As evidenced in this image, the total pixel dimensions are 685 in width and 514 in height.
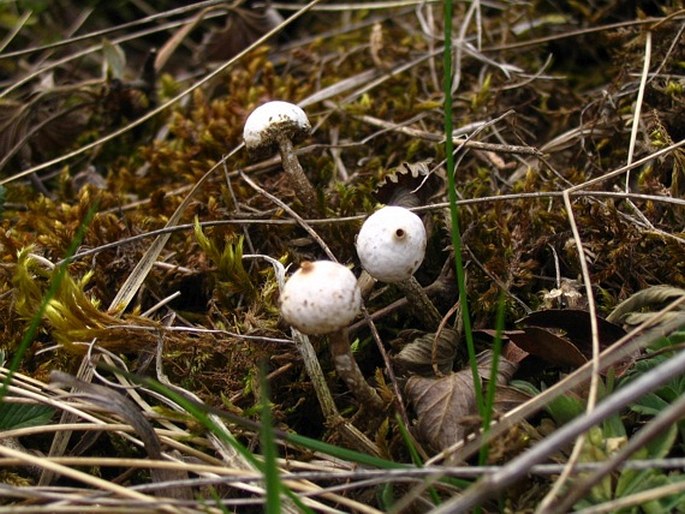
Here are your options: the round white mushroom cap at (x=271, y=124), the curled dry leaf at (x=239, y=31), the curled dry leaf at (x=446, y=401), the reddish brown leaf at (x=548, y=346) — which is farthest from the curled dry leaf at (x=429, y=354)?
the curled dry leaf at (x=239, y=31)

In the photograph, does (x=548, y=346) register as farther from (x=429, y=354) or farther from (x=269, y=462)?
(x=269, y=462)

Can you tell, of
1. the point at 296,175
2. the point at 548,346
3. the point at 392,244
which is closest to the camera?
the point at 392,244

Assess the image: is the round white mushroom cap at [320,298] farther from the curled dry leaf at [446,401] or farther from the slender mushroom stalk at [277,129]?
the slender mushroom stalk at [277,129]

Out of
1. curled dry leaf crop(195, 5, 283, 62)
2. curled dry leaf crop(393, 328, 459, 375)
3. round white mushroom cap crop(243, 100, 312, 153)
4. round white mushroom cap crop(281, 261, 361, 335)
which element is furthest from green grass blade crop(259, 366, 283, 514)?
curled dry leaf crop(195, 5, 283, 62)

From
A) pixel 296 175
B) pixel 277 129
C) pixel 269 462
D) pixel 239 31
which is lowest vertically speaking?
pixel 269 462

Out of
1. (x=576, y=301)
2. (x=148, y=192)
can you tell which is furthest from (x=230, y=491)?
(x=148, y=192)

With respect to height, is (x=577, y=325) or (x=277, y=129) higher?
(x=277, y=129)

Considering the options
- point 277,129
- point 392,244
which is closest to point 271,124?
point 277,129
